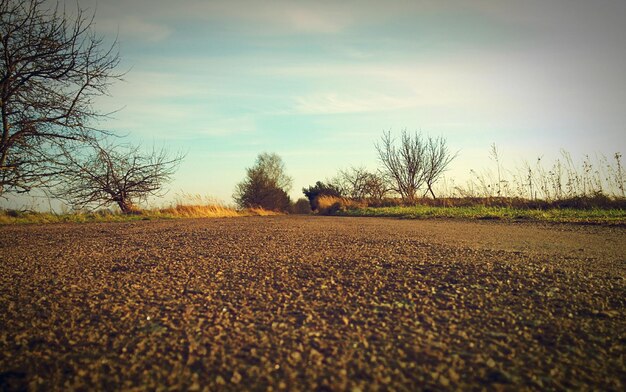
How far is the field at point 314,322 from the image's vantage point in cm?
147

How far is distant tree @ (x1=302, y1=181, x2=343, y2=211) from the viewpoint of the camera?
88.0ft

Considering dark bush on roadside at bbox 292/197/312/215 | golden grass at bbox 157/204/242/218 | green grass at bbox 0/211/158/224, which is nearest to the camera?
green grass at bbox 0/211/158/224

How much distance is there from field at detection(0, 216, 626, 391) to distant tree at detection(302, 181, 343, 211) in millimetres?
22048

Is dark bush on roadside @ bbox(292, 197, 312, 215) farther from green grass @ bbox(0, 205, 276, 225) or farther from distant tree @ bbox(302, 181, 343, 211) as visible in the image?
green grass @ bbox(0, 205, 276, 225)

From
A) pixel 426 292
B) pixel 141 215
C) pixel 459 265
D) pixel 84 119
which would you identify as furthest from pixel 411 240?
pixel 141 215

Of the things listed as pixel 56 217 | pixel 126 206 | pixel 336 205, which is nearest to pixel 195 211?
pixel 126 206

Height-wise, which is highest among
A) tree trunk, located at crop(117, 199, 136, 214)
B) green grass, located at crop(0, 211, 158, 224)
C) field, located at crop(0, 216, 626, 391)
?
tree trunk, located at crop(117, 199, 136, 214)

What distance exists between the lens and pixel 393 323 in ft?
6.45

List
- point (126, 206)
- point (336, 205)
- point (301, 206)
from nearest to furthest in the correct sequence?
point (126, 206)
point (336, 205)
point (301, 206)

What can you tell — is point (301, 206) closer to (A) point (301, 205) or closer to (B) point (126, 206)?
(A) point (301, 205)

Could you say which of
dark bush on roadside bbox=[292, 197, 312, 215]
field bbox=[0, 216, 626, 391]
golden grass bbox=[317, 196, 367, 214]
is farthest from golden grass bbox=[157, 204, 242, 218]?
dark bush on roadside bbox=[292, 197, 312, 215]

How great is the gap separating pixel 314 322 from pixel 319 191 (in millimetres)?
27593

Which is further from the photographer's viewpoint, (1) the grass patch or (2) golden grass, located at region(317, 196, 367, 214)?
(2) golden grass, located at region(317, 196, 367, 214)

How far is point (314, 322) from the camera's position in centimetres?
200
